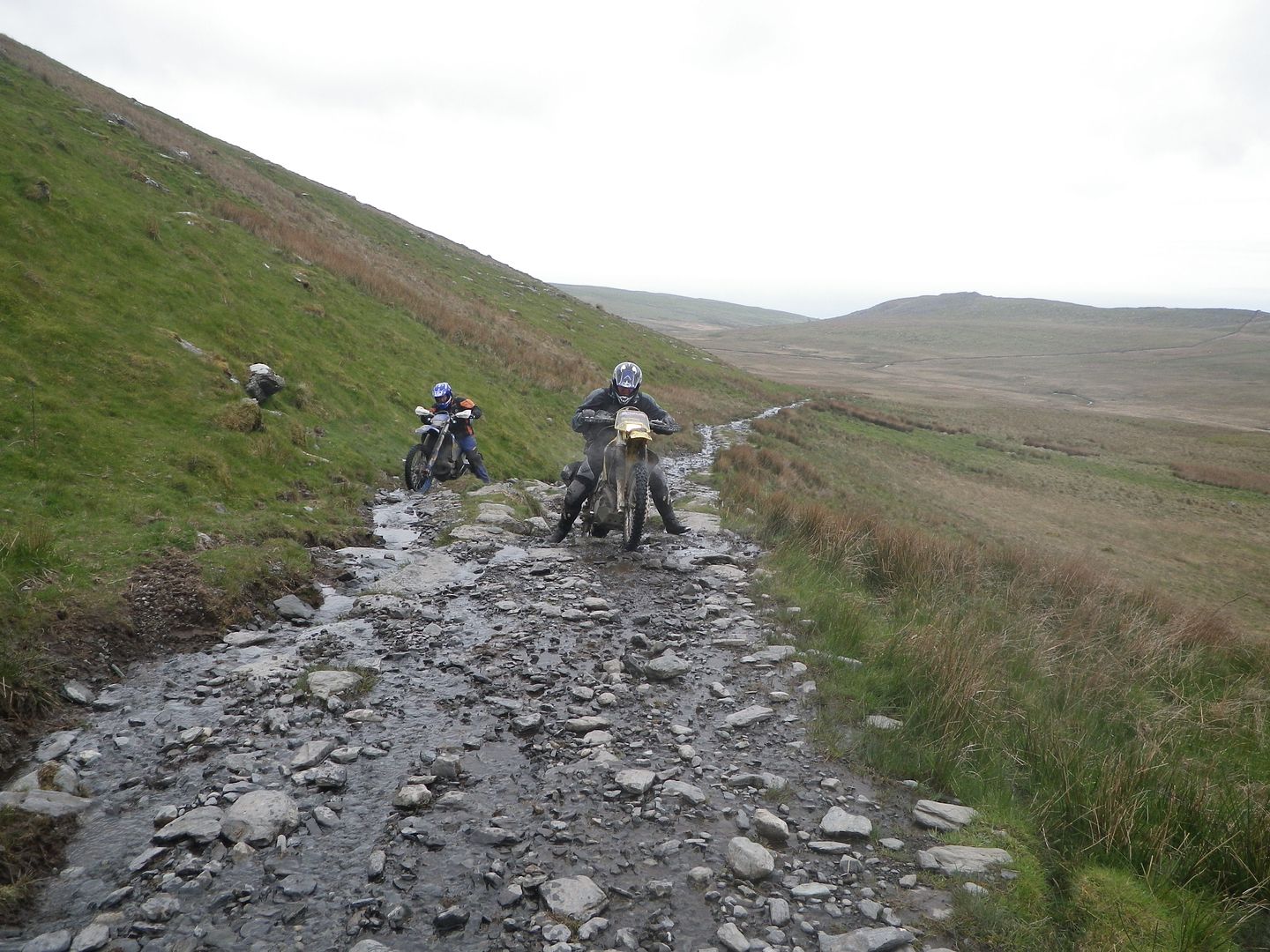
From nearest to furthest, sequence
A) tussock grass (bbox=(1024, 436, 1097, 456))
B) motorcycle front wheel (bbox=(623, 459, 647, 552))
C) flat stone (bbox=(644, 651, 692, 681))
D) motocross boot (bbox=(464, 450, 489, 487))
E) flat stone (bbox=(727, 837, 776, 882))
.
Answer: flat stone (bbox=(727, 837, 776, 882)), flat stone (bbox=(644, 651, 692, 681)), motorcycle front wheel (bbox=(623, 459, 647, 552)), motocross boot (bbox=(464, 450, 489, 487)), tussock grass (bbox=(1024, 436, 1097, 456))

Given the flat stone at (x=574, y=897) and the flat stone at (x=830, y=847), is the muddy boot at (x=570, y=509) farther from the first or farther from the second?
the flat stone at (x=574, y=897)

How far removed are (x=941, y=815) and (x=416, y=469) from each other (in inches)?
465

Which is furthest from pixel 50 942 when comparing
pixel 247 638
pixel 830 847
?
pixel 830 847

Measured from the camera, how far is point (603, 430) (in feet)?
37.1

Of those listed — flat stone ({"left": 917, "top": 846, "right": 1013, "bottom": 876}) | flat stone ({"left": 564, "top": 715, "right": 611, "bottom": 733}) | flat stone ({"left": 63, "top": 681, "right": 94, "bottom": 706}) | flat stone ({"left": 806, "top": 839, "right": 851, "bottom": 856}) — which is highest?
flat stone ({"left": 63, "top": 681, "right": 94, "bottom": 706})

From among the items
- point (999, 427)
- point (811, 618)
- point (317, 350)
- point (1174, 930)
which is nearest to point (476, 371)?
point (317, 350)

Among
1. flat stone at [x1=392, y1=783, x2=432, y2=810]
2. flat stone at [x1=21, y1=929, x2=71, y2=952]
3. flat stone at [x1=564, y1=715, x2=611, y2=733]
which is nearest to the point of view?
flat stone at [x1=21, y1=929, x2=71, y2=952]

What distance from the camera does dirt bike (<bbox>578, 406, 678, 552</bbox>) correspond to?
33.2 feet

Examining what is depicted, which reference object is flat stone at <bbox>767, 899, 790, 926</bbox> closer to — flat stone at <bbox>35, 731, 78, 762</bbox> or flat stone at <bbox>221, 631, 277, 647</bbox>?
flat stone at <bbox>35, 731, 78, 762</bbox>

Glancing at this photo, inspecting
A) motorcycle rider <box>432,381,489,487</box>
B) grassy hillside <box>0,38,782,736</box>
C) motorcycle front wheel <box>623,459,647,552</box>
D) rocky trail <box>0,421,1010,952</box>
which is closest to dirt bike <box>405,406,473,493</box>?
motorcycle rider <box>432,381,489,487</box>

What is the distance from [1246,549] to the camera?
84.4 feet

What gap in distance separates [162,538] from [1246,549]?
3397cm

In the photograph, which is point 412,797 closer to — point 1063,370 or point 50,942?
point 50,942

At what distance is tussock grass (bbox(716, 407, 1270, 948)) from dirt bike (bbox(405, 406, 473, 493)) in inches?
268
